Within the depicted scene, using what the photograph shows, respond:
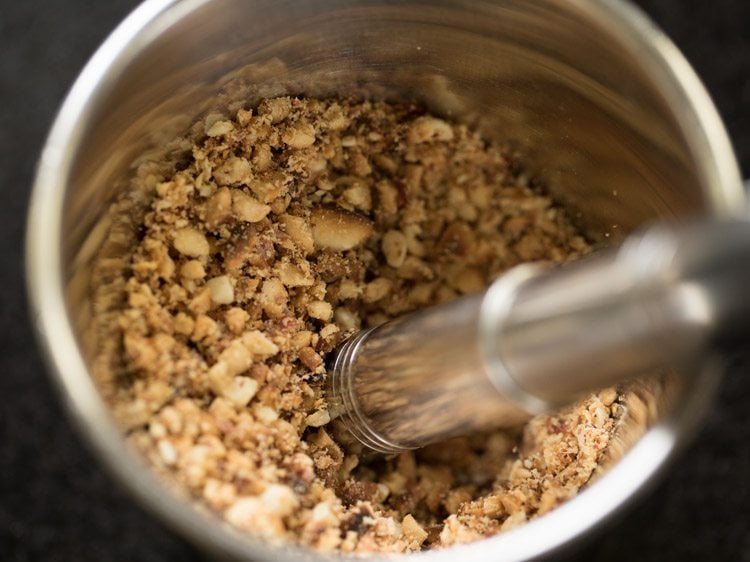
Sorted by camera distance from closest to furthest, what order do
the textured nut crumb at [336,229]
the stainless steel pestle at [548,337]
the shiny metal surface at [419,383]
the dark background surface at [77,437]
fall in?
the stainless steel pestle at [548,337] < the shiny metal surface at [419,383] < the textured nut crumb at [336,229] < the dark background surface at [77,437]

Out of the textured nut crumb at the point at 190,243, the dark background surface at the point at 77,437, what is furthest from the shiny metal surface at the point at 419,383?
the dark background surface at the point at 77,437

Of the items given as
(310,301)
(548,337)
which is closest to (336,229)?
(310,301)

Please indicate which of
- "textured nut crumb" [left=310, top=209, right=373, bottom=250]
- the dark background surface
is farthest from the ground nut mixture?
the dark background surface

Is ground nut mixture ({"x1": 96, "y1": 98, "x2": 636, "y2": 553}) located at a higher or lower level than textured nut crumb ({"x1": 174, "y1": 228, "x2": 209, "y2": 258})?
lower

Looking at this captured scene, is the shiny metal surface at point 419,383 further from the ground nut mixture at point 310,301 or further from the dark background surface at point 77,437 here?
the dark background surface at point 77,437

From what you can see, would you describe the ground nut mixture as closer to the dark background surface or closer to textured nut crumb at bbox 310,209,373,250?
textured nut crumb at bbox 310,209,373,250

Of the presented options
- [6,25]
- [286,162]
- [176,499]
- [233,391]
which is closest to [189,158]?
[286,162]

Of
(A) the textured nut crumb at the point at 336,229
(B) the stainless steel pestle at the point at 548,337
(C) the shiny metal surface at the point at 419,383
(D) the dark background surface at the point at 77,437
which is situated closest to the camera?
(B) the stainless steel pestle at the point at 548,337
